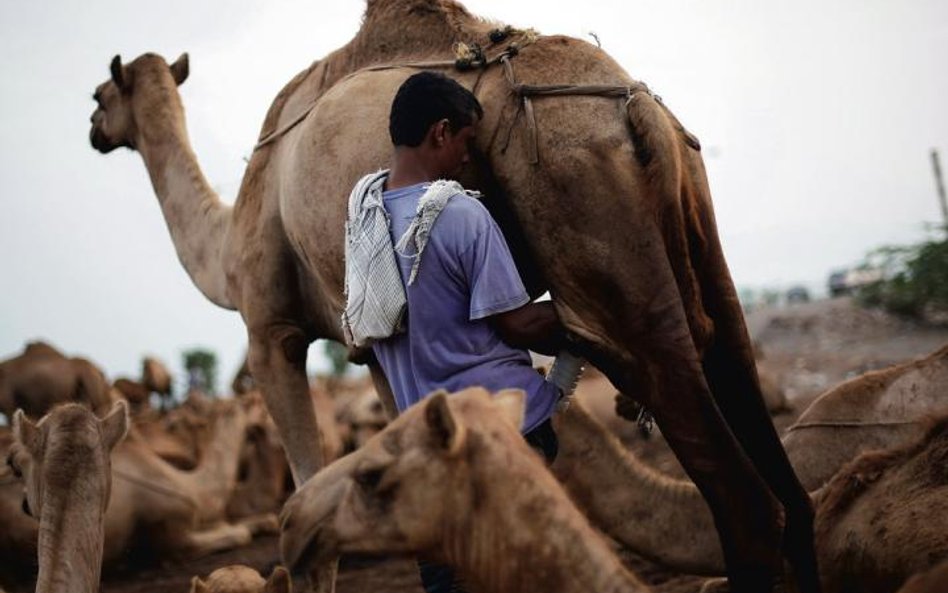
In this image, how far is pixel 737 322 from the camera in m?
4.61

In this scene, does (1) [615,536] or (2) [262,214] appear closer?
(1) [615,536]

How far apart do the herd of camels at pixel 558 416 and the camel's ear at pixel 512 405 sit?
1 centimetres

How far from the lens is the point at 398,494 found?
308cm

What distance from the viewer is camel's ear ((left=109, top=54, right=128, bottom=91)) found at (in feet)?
24.8

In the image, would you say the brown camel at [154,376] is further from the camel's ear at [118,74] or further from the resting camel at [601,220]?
the resting camel at [601,220]

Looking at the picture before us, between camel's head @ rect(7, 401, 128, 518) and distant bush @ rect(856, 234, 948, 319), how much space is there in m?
20.9

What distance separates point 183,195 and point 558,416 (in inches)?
122

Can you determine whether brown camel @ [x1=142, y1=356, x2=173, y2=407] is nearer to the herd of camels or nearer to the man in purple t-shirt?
the herd of camels

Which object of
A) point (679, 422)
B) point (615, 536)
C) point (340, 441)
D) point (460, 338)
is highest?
point (460, 338)

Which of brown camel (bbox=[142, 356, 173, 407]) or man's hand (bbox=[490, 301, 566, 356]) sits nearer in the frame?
man's hand (bbox=[490, 301, 566, 356])

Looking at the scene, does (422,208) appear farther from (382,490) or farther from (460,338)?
(382,490)

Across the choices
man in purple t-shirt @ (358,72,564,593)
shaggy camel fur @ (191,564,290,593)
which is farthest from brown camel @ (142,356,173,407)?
man in purple t-shirt @ (358,72,564,593)

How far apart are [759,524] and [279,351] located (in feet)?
9.30

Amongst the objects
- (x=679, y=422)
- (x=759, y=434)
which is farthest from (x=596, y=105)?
(x=759, y=434)
